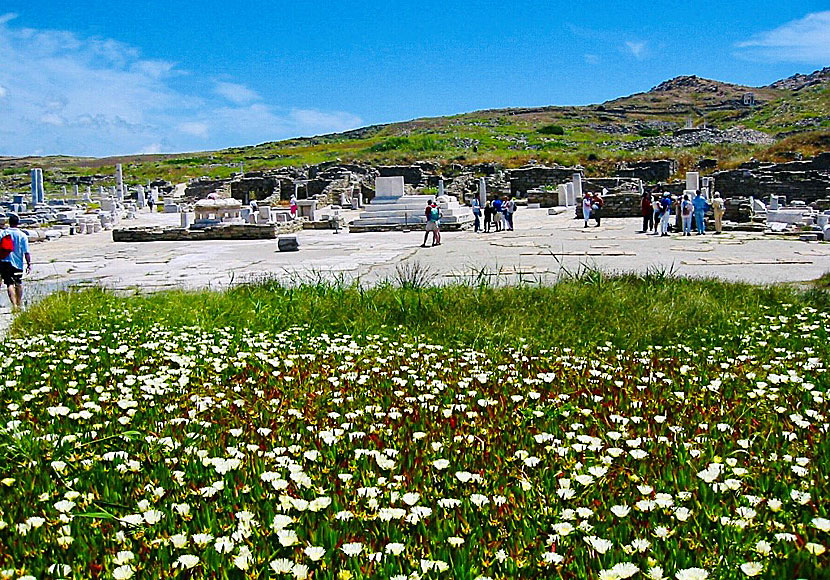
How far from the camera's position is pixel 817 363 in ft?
18.2

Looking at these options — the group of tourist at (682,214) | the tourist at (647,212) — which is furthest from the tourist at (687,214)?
the tourist at (647,212)

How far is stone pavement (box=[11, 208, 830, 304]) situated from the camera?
1332 centimetres

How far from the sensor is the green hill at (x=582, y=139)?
200 ft

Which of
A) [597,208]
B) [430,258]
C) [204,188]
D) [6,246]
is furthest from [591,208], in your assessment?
[204,188]

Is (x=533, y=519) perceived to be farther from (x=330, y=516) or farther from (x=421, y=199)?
(x=421, y=199)

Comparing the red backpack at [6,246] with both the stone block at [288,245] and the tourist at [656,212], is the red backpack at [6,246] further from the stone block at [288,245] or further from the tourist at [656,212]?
the tourist at [656,212]

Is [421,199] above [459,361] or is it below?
above

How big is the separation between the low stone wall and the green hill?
3584cm

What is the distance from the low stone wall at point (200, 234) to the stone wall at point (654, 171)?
1300 inches

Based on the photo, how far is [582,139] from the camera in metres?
93.9

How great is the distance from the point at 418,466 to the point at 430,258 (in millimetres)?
13984

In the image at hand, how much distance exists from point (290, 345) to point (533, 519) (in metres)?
4.15

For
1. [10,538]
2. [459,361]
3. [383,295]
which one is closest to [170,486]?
[10,538]

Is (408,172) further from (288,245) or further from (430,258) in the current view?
(430,258)
